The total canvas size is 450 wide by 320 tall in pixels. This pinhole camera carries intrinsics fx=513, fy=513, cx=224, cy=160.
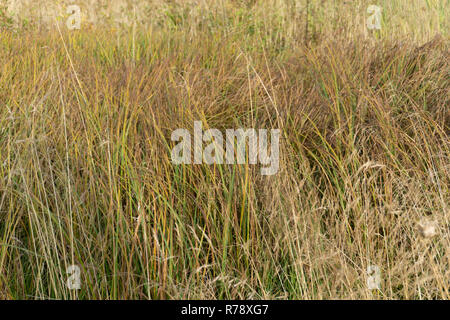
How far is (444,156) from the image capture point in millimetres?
1970

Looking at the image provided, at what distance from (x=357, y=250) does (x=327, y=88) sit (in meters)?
0.88

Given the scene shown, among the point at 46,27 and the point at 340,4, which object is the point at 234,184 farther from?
the point at 46,27

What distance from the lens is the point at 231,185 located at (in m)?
1.72

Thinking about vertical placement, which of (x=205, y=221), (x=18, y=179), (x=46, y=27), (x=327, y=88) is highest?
(x=46, y=27)

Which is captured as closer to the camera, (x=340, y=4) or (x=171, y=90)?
(x=171, y=90)

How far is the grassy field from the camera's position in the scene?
1.56 meters

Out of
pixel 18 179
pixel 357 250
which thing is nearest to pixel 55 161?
pixel 18 179

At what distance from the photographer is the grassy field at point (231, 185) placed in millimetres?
1556

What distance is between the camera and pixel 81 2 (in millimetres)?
4656
